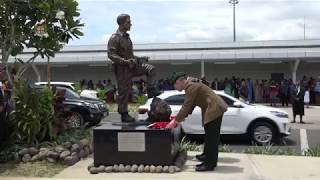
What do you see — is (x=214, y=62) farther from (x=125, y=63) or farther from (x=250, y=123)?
(x=125, y=63)

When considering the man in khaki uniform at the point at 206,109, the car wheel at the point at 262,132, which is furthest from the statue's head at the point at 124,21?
the car wheel at the point at 262,132

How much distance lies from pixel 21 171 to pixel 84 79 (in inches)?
1186

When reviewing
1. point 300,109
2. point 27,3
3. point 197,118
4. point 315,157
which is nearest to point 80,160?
point 27,3

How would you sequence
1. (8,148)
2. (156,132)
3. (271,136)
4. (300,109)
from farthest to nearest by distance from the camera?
1. (300,109)
2. (271,136)
3. (8,148)
4. (156,132)

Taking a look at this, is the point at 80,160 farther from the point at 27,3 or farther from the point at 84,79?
the point at 84,79

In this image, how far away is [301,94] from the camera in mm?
22656

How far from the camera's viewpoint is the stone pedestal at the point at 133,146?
9.31 m

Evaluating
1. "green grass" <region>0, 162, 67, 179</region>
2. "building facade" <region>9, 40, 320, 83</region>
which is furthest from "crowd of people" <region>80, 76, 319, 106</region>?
"green grass" <region>0, 162, 67, 179</region>

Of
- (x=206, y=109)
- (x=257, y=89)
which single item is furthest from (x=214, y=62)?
(x=206, y=109)

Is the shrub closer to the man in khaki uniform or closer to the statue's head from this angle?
the statue's head

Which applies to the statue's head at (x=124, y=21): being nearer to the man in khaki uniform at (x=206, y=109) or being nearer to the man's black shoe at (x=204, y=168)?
the man in khaki uniform at (x=206, y=109)

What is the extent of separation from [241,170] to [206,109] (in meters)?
1.23

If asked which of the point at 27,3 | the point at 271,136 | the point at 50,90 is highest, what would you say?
the point at 27,3

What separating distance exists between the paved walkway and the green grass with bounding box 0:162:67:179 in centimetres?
A: 21
